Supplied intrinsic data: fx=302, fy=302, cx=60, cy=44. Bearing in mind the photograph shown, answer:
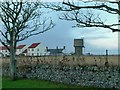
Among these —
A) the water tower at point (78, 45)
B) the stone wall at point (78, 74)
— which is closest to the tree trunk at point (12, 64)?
the stone wall at point (78, 74)

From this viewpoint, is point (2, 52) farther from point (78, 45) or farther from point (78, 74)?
point (78, 74)

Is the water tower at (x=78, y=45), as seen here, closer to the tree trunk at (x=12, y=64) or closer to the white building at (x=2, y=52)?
the tree trunk at (x=12, y=64)

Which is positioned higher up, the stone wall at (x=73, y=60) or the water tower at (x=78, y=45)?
the water tower at (x=78, y=45)

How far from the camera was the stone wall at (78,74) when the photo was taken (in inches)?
682

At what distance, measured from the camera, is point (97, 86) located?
17969 mm

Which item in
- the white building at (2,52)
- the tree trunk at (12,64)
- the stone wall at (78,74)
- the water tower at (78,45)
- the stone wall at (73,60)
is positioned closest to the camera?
the stone wall at (78,74)

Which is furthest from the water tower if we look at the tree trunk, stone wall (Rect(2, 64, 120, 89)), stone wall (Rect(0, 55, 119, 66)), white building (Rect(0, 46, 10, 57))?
white building (Rect(0, 46, 10, 57))

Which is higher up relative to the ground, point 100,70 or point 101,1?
point 101,1

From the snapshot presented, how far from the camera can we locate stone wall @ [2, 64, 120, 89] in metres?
17.3

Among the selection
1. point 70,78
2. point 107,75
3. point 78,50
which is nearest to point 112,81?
point 107,75

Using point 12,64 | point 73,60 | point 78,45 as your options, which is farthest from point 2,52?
point 73,60

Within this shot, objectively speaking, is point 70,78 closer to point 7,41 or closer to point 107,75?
point 107,75

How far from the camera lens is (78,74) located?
19750 millimetres

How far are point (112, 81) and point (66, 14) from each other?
6.07 metres
